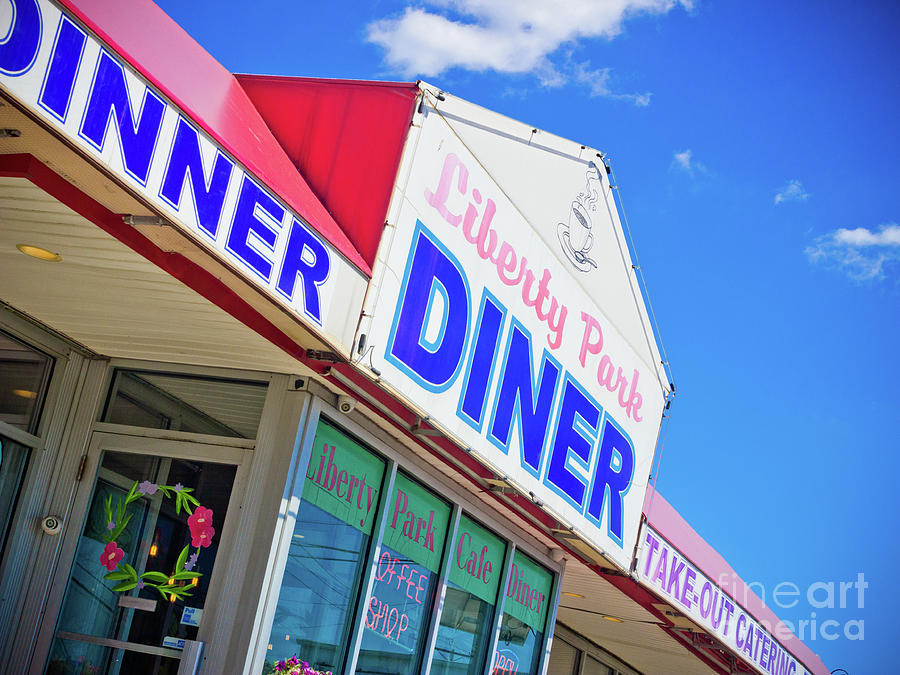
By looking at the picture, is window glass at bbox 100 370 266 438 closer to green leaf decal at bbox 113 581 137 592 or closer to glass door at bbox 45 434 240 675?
glass door at bbox 45 434 240 675

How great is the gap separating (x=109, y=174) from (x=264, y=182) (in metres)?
1.11

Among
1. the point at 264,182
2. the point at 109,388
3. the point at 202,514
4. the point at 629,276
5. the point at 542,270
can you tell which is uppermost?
the point at 629,276

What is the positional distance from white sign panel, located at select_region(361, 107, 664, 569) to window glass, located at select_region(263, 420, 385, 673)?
704 millimetres

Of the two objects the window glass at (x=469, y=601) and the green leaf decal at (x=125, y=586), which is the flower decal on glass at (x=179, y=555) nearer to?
the green leaf decal at (x=125, y=586)

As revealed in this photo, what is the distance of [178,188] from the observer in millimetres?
4996

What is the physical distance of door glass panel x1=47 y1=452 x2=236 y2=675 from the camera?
22.5 feet

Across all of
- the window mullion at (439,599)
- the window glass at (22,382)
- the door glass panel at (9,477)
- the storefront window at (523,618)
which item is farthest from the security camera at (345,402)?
the storefront window at (523,618)

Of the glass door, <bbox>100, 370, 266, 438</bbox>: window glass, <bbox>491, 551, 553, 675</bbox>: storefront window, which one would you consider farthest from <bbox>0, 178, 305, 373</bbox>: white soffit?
<bbox>491, 551, 553, 675</bbox>: storefront window

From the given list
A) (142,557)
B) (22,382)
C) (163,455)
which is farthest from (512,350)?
(22,382)

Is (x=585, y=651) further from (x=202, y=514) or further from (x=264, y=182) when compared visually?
(x=264, y=182)

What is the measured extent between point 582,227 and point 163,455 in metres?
4.32

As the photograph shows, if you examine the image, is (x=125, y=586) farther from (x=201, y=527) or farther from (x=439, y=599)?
(x=439, y=599)

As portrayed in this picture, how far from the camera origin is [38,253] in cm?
603

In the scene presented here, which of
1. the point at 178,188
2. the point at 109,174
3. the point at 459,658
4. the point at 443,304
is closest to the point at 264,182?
the point at 178,188
